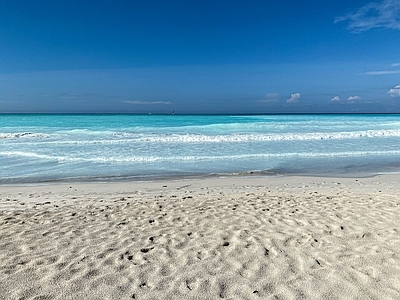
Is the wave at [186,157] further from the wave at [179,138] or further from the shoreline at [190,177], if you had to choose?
the wave at [179,138]

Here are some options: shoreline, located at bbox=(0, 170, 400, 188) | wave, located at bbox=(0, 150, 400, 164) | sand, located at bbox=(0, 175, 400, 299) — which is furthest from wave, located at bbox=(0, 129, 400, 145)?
sand, located at bbox=(0, 175, 400, 299)

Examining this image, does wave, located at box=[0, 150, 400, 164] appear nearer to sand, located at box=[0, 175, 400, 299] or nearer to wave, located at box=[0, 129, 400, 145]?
sand, located at box=[0, 175, 400, 299]

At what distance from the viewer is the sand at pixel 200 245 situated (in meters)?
3.64

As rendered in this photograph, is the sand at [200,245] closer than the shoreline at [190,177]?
Yes

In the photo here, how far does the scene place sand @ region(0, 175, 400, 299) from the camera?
3645 millimetres

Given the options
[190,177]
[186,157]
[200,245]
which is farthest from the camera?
[186,157]

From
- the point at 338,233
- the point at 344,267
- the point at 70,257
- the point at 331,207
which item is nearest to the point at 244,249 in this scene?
the point at 344,267

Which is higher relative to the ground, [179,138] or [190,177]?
[179,138]

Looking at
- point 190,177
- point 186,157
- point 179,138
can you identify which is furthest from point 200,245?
point 179,138

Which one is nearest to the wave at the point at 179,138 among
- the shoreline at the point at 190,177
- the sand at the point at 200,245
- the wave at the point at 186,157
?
the wave at the point at 186,157

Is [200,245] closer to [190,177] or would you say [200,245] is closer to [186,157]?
[190,177]

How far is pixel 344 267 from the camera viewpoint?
4070 millimetres

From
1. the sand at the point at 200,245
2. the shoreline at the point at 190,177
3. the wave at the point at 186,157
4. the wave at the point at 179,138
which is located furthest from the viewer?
the wave at the point at 179,138

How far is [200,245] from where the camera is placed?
4844 mm
